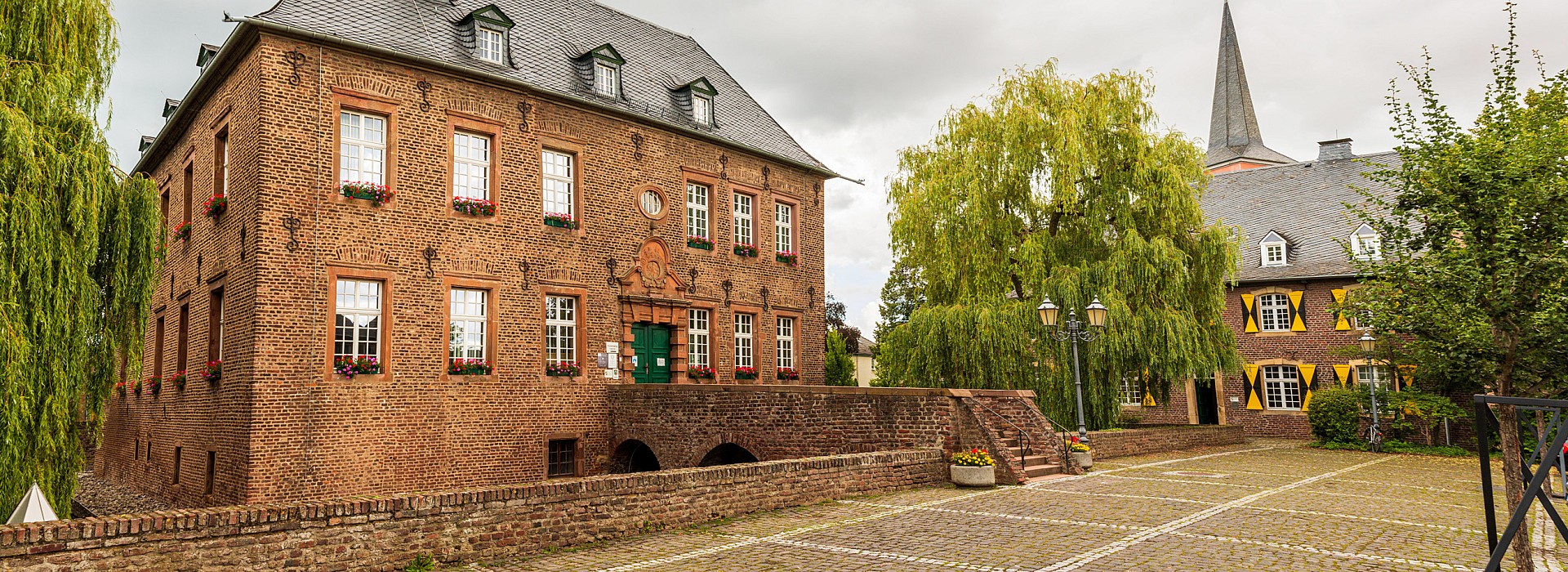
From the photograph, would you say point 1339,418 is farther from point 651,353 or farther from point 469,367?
point 469,367

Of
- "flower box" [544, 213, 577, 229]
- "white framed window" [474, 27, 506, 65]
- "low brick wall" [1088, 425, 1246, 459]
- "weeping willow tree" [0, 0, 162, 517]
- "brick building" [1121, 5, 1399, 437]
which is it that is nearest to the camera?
"weeping willow tree" [0, 0, 162, 517]

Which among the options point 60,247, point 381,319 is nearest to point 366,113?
point 381,319

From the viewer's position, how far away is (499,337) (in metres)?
15.9

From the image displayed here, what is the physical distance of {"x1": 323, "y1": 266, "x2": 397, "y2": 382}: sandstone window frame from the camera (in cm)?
1404

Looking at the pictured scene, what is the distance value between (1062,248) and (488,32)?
12651mm

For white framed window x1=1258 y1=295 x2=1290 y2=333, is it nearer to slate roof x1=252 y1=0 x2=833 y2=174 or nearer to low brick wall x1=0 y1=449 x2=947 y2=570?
slate roof x1=252 y1=0 x2=833 y2=174

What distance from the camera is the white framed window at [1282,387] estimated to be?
28.4m

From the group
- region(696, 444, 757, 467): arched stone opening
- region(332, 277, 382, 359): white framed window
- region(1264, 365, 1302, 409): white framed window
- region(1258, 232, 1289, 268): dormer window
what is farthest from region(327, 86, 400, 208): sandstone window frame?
region(1258, 232, 1289, 268): dormer window

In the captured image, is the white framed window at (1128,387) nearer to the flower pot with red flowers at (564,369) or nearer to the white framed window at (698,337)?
the white framed window at (698,337)

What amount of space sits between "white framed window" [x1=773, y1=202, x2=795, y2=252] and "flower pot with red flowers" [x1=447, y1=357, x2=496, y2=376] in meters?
7.52

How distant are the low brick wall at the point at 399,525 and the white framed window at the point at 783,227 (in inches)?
413

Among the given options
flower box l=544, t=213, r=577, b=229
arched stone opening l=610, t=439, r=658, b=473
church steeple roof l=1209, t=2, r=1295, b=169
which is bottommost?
arched stone opening l=610, t=439, r=658, b=473

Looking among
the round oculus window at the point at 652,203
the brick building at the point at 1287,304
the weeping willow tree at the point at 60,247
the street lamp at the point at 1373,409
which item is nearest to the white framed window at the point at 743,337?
the round oculus window at the point at 652,203

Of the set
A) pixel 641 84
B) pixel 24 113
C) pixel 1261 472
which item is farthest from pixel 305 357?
pixel 1261 472
